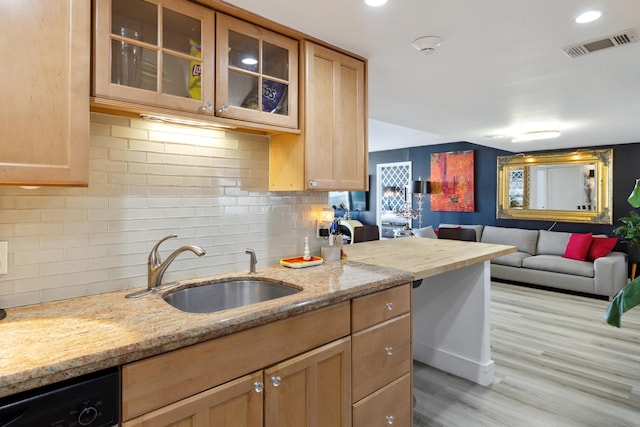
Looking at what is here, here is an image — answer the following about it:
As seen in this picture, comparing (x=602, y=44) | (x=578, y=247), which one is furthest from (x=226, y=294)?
(x=578, y=247)

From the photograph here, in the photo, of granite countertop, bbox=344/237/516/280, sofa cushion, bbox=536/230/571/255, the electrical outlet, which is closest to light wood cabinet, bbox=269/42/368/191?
granite countertop, bbox=344/237/516/280

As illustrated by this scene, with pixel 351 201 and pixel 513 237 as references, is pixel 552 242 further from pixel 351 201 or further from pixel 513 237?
pixel 351 201

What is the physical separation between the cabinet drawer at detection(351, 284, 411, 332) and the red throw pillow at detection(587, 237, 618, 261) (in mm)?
4731

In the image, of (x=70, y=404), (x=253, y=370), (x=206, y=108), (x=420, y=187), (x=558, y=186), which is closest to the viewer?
(x=70, y=404)

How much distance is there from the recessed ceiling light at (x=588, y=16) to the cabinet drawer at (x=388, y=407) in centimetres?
197

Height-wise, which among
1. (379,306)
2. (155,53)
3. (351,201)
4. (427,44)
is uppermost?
(427,44)

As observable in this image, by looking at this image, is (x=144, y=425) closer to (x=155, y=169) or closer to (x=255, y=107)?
(x=155, y=169)

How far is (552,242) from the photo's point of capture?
579 centimetres

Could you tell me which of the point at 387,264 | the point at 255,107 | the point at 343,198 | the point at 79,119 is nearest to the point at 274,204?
the point at 255,107

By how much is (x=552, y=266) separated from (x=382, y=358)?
A: 4623 millimetres

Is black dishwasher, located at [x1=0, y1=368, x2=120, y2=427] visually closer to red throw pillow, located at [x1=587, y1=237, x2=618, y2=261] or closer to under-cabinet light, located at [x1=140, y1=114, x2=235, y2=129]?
under-cabinet light, located at [x1=140, y1=114, x2=235, y2=129]

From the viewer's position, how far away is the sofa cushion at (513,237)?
237 inches

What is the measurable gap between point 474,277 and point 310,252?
123cm

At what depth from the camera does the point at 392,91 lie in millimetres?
2922
